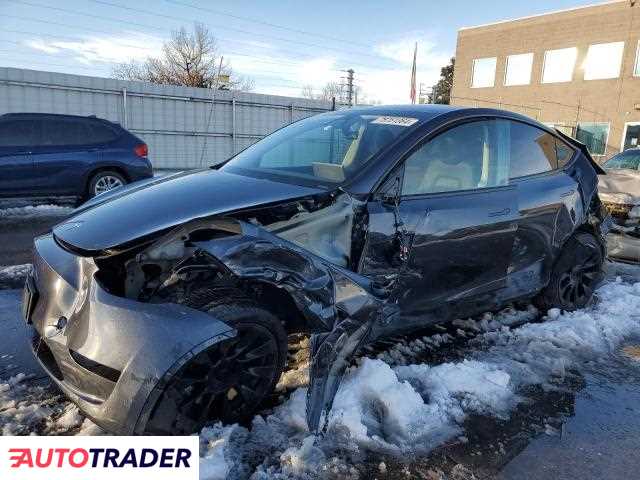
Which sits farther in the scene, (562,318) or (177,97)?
(177,97)

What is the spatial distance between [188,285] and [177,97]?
44.7 ft

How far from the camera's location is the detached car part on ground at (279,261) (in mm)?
1973

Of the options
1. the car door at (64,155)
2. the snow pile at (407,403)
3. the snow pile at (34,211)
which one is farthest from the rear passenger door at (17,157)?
the snow pile at (407,403)

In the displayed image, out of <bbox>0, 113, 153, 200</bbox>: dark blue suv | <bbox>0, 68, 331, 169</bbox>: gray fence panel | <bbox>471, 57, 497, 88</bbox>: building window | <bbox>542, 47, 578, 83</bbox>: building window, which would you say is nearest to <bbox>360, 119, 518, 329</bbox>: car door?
<bbox>0, 113, 153, 200</bbox>: dark blue suv

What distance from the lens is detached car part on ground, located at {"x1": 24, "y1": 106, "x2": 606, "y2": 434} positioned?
1.97 m

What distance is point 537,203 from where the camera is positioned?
3.51 metres

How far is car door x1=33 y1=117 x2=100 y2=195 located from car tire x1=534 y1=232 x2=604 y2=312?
7550 mm

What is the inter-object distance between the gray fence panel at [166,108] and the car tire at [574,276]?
1182 centimetres

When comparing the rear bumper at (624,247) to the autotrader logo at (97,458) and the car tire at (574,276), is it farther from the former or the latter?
the autotrader logo at (97,458)

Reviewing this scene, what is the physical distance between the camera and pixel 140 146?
9023 mm

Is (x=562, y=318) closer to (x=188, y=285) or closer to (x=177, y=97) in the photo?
(x=188, y=285)

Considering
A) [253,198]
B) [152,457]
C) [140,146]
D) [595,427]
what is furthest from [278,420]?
[140,146]

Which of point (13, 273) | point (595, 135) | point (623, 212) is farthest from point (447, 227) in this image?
point (595, 135)

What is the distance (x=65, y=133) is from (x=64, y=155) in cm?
42
